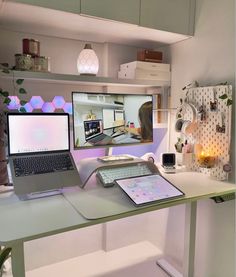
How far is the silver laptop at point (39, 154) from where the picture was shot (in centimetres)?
138

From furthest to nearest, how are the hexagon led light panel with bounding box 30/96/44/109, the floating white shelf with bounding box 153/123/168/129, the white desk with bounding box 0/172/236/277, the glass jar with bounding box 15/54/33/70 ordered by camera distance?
the floating white shelf with bounding box 153/123/168/129
the hexagon led light panel with bounding box 30/96/44/109
the glass jar with bounding box 15/54/33/70
the white desk with bounding box 0/172/236/277

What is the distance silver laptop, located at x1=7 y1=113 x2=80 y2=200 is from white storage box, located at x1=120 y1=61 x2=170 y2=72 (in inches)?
27.6

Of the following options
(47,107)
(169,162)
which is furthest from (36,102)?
(169,162)

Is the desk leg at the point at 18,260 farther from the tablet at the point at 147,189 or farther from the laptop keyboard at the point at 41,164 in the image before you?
the tablet at the point at 147,189

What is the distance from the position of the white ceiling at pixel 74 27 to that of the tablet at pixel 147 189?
0.95 m

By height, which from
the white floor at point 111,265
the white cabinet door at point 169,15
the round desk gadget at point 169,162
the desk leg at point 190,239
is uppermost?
the white cabinet door at point 169,15

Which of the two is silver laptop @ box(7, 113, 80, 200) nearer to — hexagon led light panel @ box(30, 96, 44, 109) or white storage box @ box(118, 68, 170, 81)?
hexagon led light panel @ box(30, 96, 44, 109)

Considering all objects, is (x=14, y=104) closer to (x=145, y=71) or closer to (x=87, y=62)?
(x=87, y=62)

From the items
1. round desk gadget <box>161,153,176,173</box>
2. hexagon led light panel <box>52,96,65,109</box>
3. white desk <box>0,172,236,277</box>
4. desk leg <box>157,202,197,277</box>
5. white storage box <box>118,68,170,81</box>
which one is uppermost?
white storage box <box>118,68,170,81</box>

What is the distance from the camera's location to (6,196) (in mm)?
1411

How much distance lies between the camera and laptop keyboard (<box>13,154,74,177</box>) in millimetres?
1398

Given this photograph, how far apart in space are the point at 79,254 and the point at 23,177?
3.73 ft

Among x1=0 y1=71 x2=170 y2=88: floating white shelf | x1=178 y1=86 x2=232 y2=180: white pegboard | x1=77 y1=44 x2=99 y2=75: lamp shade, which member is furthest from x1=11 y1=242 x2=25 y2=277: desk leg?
x1=178 y1=86 x2=232 y2=180: white pegboard

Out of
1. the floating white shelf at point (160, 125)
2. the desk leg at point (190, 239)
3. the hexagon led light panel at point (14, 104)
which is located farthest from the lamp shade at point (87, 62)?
the desk leg at point (190, 239)
